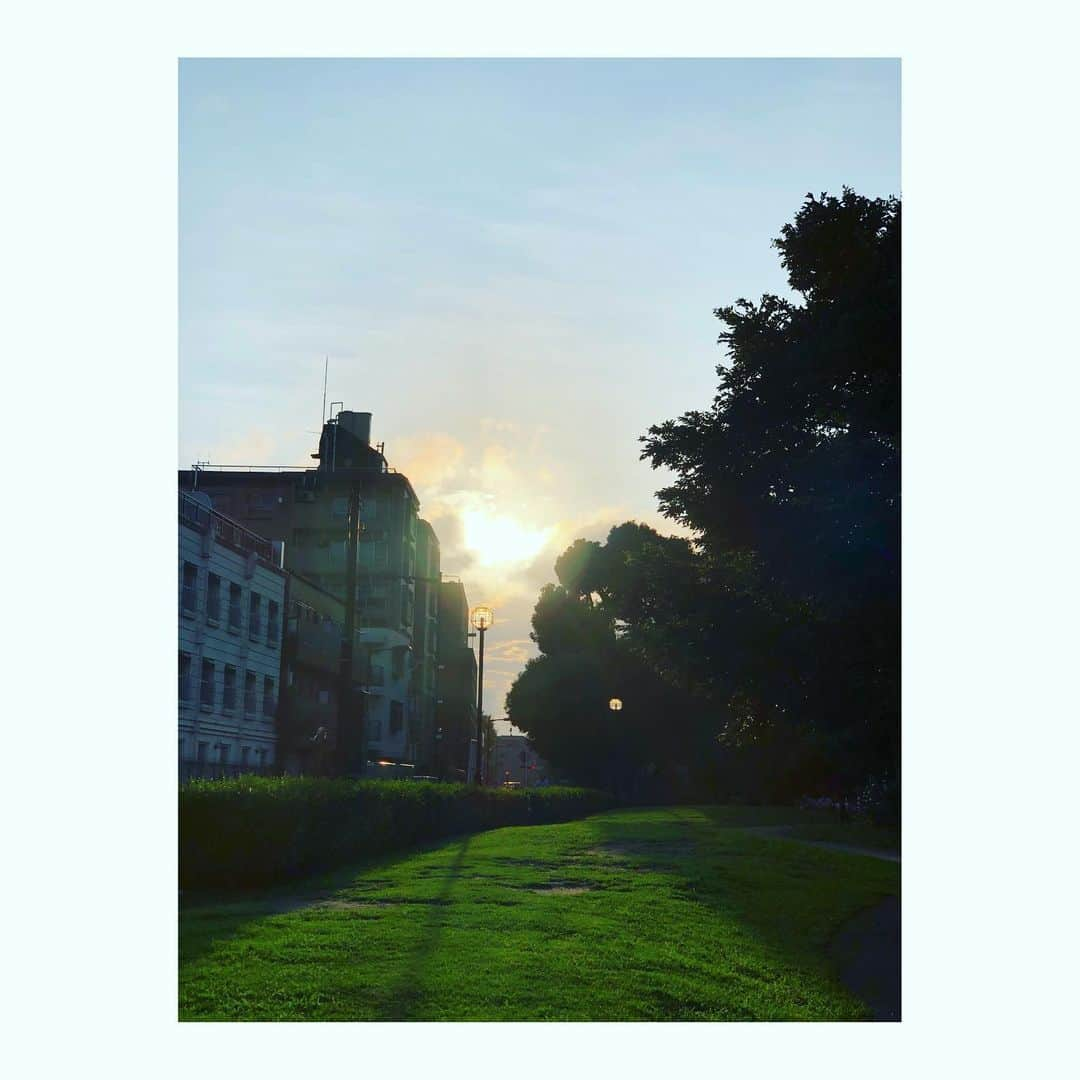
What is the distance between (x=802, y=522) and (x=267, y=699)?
2391 centimetres

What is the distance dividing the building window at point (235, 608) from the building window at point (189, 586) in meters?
3.10

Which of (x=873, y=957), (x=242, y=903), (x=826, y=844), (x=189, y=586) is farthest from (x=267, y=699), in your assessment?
(x=873, y=957)

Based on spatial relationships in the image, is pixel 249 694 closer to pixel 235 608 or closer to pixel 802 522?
pixel 235 608

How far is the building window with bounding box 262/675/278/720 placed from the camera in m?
36.0

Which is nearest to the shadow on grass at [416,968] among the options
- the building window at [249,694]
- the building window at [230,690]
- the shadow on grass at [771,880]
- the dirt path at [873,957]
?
the shadow on grass at [771,880]

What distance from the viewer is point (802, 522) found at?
59.5 ft

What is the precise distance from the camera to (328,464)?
50.9 meters

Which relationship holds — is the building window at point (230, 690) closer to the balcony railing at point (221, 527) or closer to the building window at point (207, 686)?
the building window at point (207, 686)

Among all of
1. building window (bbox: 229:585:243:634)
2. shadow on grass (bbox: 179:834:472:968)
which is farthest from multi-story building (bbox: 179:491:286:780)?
shadow on grass (bbox: 179:834:472:968)
